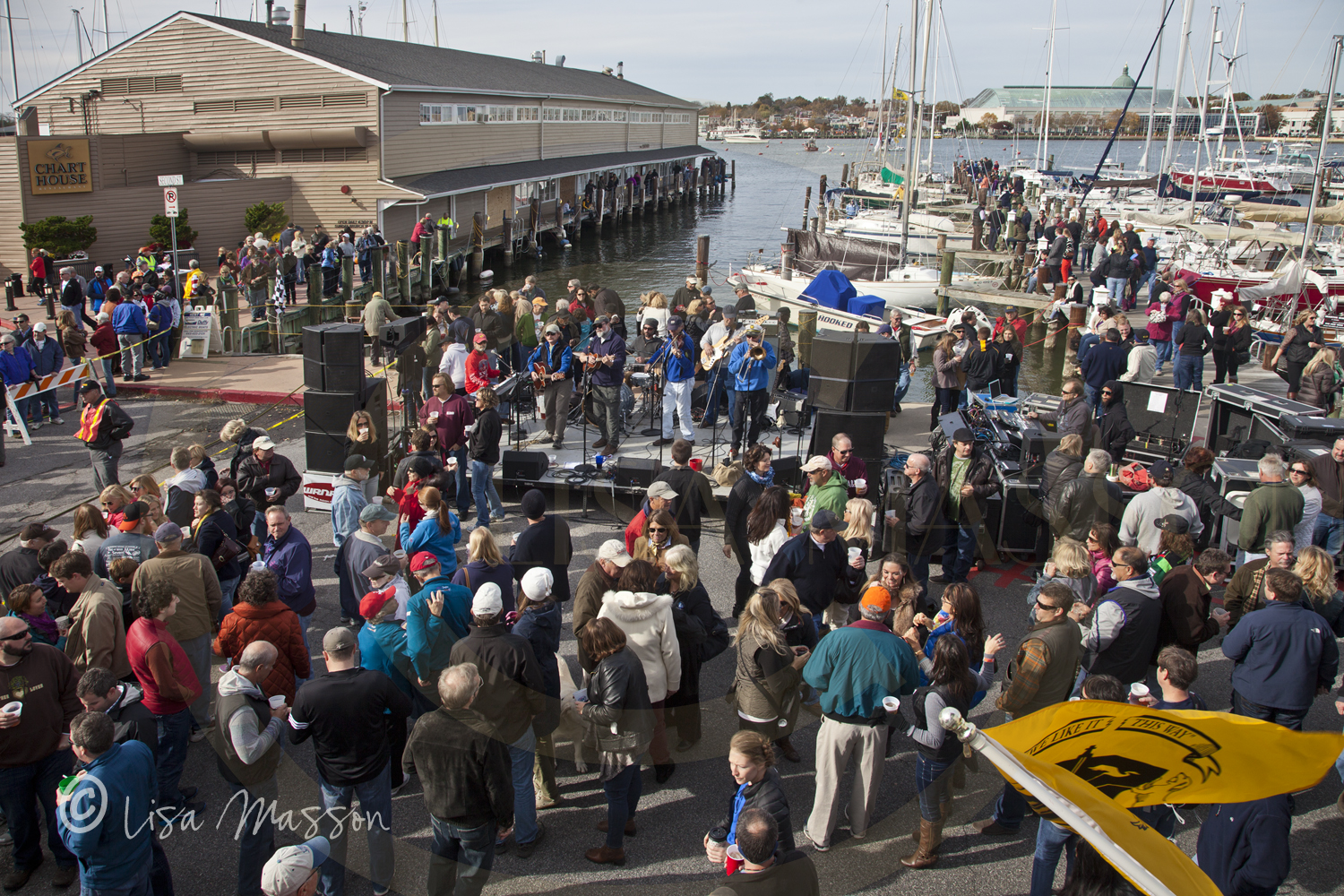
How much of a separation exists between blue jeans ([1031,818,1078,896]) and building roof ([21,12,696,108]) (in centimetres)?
2556

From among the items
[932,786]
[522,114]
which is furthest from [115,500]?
[522,114]

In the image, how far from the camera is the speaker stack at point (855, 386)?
8.45m

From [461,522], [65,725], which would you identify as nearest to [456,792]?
[65,725]

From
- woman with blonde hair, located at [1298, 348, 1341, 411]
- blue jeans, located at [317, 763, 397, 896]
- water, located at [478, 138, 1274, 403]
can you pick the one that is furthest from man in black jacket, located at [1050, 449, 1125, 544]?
water, located at [478, 138, 1274, 403]

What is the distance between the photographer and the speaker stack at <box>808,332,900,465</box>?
8.45 metres

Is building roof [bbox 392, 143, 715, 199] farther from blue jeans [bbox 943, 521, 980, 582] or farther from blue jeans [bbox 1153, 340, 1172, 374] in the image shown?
blue jeans [bbox 943, 521, 980, 582]

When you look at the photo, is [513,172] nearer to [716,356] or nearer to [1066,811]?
[716,356]

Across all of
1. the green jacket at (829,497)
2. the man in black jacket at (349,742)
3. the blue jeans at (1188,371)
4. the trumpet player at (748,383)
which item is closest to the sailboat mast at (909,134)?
the blue jeans at (1188,371)

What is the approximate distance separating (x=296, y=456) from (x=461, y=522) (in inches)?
117

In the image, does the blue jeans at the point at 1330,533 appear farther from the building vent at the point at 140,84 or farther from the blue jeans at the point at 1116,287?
the building vent at the point at 140,84

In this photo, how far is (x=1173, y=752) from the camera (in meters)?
3.10

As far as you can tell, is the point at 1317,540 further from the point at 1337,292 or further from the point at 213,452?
the point at 1337,292

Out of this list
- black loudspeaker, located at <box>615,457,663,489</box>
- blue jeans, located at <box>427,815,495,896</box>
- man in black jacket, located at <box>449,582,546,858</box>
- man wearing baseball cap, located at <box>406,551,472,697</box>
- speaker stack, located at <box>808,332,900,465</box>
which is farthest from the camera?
black loudspeaker, located at <box>615,457,663,489</box>

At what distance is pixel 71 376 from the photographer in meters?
12.6
